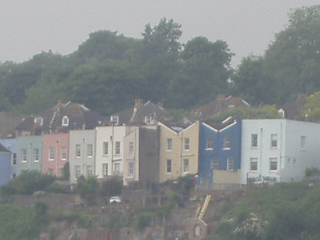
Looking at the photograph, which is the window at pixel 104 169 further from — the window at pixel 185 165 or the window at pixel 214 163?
the window at pixel 214 163

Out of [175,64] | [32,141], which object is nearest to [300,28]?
[175,64]

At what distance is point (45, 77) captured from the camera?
143m

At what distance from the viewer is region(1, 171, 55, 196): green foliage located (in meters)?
98.8

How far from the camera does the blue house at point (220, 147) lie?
97.4 m

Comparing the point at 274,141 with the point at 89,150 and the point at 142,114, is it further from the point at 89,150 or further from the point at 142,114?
the point at 142,114

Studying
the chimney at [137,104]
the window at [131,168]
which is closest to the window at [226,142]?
the window at [131,168]

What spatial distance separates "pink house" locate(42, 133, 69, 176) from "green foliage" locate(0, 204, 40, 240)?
1045 cm

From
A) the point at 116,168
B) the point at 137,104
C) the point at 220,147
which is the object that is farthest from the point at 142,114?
the point at 220,147

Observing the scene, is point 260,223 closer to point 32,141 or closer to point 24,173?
point 24,173

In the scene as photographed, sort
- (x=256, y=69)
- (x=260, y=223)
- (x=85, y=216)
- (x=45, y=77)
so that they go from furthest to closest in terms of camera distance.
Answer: (x=45, y=77), (x=256, y=69), (x=85, y=216), (x=260, y=223)

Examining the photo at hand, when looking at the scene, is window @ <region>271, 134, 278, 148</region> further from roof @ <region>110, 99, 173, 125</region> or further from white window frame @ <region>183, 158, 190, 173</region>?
roof @ <region>110, 99, 173, 125</region>

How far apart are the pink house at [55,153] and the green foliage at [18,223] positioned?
10445 mm

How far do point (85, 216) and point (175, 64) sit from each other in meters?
48.3

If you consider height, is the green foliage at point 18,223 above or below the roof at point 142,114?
below
